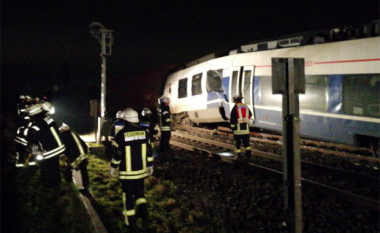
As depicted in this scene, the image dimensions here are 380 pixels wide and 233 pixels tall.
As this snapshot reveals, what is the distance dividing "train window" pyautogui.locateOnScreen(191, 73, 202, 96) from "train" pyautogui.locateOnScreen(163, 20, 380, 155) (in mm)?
963

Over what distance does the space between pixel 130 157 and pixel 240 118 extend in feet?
16.8

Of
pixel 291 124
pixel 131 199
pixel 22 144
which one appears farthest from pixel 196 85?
pixel 291 124

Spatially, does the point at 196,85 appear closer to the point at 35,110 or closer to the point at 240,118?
the point at 240,118

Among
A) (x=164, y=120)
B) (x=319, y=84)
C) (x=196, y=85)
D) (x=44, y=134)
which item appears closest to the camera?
(x=44, y=134)

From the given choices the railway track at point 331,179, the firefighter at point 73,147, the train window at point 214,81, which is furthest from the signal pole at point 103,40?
the firefighter at point 73,147

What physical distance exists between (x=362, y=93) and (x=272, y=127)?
311cm

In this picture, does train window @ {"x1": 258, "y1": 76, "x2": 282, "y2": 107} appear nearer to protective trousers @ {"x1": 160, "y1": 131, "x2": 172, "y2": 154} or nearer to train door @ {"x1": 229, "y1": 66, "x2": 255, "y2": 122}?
train door @ {"x1": 229, "y1": 66, "x2": 255, "y2": 122}

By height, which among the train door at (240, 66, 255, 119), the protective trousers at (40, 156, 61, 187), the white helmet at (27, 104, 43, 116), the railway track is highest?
the train door at (240, 66, 255, 119)

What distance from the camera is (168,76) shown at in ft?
73.8

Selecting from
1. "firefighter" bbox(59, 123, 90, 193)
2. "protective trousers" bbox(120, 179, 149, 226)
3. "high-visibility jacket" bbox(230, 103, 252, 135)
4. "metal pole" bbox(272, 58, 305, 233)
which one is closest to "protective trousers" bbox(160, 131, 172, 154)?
"high-visibility jacket" bbox(230, 103, 252, 135)

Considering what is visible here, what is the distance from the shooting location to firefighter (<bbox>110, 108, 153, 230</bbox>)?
5176mm

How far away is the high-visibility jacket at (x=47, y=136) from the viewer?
20.7 ft

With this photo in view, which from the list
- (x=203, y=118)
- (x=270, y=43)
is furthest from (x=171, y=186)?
(x=203, y=118)

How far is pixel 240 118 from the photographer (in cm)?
988
